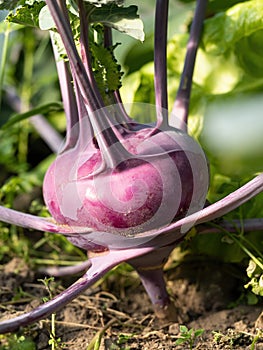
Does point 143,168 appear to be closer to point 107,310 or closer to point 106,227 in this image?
point 106,227

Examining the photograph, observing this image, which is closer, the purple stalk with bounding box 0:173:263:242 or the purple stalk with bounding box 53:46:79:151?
the purple stalk with bounding box 0:173:263:242

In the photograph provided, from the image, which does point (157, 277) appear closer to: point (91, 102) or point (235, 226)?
point (235, 226)

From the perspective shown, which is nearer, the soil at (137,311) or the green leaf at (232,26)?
the soil at (137,311)

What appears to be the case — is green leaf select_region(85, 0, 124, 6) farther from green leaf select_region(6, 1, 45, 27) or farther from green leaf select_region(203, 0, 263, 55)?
green leaf select_region(203, 0, 263, 55)

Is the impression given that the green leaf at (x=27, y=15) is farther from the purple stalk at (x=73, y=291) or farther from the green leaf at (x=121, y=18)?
the purple stalk at (x=73, y=291)

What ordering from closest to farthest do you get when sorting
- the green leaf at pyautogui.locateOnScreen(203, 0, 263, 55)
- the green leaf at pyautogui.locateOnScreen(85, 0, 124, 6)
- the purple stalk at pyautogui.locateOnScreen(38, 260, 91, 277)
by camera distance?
the green leaf at pyautogui.locateOnScreen(85, 0, 124, 6), the purple stalk at pyautogui.locateOnScreen(38, 260, 91, 277), the green leaf at pyautogui.locateOnScreen(203, 0, 263, 55)

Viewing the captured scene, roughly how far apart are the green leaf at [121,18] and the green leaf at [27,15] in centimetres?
8

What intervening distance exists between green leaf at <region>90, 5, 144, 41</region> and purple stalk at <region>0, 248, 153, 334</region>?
284 millimetres

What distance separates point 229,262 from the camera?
3.45 ft

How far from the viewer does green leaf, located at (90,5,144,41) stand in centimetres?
72

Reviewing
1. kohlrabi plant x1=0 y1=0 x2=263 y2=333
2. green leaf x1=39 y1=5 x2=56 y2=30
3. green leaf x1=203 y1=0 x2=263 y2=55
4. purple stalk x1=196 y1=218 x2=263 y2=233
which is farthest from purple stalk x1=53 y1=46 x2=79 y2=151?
green leaf x1=203 y1=0 x2=263 y2=55

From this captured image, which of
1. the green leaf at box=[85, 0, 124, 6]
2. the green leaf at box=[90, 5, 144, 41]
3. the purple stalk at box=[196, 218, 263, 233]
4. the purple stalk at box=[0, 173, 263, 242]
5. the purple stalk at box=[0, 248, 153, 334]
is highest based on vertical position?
the green leaf at box=[85, 0, 124, 6]

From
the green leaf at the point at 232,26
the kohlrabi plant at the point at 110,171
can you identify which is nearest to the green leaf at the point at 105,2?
the kohlrabi plant at the point at 110,171

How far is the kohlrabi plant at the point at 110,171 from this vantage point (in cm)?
74
